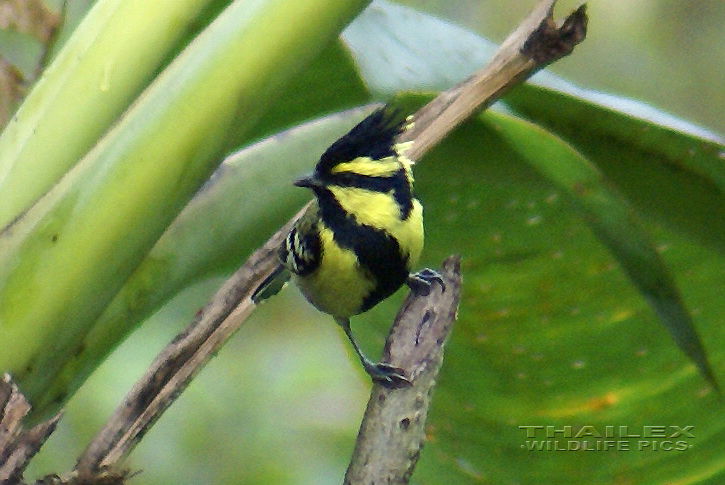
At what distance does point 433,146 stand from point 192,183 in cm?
30

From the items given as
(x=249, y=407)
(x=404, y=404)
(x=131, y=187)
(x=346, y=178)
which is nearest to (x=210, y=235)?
(x=131, y=187)

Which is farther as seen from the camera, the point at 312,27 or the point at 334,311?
the point at 334,311

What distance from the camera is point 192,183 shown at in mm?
753

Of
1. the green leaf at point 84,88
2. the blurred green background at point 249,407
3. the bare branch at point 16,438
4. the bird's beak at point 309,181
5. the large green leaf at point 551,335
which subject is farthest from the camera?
the blurred green background at point 249,407

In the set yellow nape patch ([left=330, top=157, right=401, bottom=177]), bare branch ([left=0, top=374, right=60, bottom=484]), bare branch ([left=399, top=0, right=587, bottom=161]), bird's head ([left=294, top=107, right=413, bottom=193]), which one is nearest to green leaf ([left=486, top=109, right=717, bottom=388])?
bare branch ([left=399, top=0, right=587, bottom=161])

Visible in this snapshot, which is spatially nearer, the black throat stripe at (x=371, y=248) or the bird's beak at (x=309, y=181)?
the bird's beak at (x=309, y=181)

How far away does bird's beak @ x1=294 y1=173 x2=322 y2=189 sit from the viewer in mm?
987

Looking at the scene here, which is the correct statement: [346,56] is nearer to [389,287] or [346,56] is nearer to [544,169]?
[544,169]

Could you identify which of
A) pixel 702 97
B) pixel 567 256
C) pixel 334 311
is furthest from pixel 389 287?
pixel 702 97

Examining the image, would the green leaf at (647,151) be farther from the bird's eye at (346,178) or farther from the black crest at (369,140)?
the bird's eye at (346,178)

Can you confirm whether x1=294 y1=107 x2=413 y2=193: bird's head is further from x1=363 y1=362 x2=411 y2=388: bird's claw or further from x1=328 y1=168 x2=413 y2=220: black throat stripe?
x1=363 y1=362 x2=411 y2=388: bird's claw

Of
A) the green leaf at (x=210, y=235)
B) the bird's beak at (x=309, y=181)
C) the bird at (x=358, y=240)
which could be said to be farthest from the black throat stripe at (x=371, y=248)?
the green leaf at (x=210, y=235)

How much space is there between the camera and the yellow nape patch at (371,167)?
115cm

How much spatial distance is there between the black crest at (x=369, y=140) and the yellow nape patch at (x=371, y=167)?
22 millimetres
